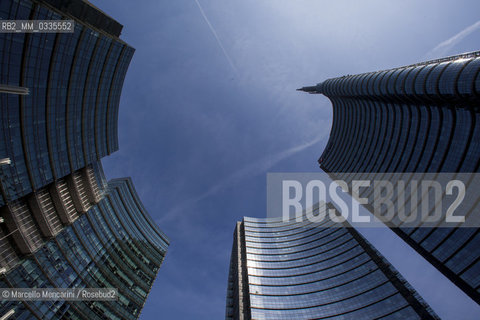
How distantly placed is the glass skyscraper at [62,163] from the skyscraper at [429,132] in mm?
80476

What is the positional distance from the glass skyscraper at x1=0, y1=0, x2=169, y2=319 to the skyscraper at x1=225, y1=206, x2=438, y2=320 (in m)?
36.8

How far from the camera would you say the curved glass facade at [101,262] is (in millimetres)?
44406

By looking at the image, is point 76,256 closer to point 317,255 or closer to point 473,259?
point 317,255

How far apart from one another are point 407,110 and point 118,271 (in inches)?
4123

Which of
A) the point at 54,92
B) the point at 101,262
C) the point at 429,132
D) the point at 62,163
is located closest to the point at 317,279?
the point at 429,132

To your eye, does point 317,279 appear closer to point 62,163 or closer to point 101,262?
point 101,262

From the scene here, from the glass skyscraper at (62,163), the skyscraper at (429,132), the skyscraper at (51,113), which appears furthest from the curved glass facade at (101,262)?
the skyscraper at (429,132)

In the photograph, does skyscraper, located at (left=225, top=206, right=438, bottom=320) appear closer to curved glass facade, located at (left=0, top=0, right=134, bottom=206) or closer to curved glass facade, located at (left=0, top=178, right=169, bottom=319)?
curved glass facade, located at (left=0, top=178, right=169, bottom=319)

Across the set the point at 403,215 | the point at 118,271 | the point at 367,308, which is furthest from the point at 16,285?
the point at 403,215

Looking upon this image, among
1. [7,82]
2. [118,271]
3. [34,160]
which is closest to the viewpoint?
[7,82]

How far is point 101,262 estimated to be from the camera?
203 feet

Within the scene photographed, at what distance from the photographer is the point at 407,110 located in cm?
7844

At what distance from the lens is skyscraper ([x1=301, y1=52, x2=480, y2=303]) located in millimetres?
55094

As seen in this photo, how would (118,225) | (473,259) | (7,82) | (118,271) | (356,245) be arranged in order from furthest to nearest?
1. (356,245)
2. (118,225)
3. (118,271)
4. (473,259)
5. (7,82)
